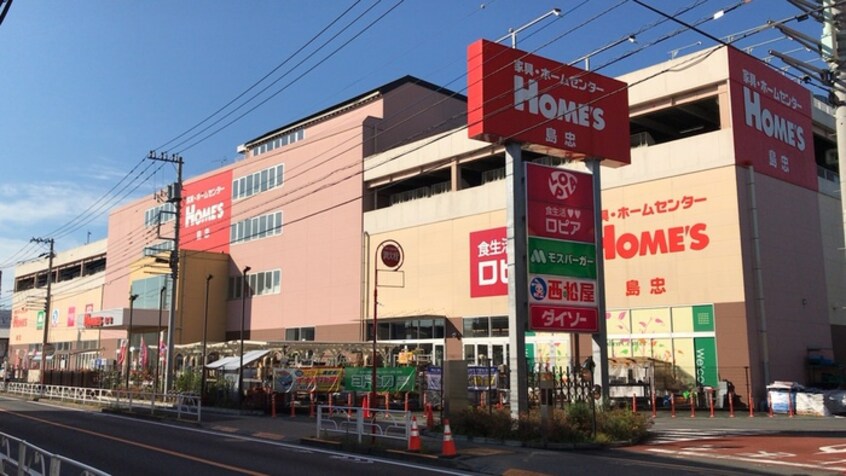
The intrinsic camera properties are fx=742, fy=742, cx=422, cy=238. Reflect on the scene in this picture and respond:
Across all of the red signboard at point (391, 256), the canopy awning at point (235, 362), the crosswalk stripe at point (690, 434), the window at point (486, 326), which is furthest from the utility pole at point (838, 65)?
the canopy awning at point (235, 362)

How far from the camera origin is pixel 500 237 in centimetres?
4041

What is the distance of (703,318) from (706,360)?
180 centimetres

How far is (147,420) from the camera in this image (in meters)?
29.5

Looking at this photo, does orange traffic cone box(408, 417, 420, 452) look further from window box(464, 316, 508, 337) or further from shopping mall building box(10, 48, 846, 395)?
window box(464, 316, 508, 337)

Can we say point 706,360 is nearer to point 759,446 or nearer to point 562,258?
point 562,258

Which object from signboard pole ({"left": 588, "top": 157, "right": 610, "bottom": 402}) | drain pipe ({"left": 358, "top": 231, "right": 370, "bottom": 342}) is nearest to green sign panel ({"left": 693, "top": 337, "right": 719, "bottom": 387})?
signboard pole ({"left": 588, "top": 157, "right": 610, "bottom": 402})

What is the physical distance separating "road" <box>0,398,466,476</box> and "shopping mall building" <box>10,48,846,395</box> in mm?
5527

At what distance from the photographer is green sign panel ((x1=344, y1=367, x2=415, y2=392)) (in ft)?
104

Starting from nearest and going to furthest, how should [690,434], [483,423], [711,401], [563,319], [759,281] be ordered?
[483,423], [690,434], [563,319], [711,401], [759,281]

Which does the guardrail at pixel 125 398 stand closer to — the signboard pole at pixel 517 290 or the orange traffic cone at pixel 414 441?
the signboard pole at pixel 517 290

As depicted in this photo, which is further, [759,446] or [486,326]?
[486,326]

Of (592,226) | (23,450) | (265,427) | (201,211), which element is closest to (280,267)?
(201,211)


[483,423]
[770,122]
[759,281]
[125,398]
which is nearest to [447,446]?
[483,423]

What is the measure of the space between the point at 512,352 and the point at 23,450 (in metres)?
13.7
